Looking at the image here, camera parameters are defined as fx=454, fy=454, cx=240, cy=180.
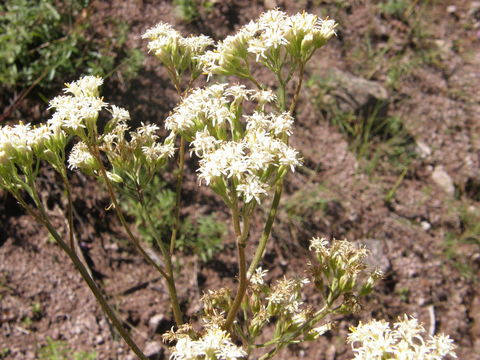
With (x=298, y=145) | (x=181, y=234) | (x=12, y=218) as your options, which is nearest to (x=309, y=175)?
(x=298, y=145)

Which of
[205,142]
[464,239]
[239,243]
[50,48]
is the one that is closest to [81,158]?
[205,142]

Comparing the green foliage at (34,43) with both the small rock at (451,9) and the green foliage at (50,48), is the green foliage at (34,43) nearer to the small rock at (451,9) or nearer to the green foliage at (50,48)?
the green foliage at (50,48)

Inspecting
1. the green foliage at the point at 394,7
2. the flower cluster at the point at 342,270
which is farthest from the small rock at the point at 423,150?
the flower cluster at the point at 342,270

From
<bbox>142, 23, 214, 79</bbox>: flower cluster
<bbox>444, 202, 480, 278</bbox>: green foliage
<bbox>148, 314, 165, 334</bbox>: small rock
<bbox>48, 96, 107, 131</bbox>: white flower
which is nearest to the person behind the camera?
<bbox>48, 96, 107, 131</bbox>: white flower

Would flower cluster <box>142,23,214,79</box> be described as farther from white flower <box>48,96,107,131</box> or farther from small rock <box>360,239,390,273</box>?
small rock <box>360,239,390,273</box>

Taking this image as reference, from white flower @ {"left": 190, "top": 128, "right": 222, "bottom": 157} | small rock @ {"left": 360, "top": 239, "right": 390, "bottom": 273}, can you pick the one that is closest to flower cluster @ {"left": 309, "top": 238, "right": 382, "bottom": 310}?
white flower @ {"left": 190, "top": 128, "right": 222, "bottom": 157}
